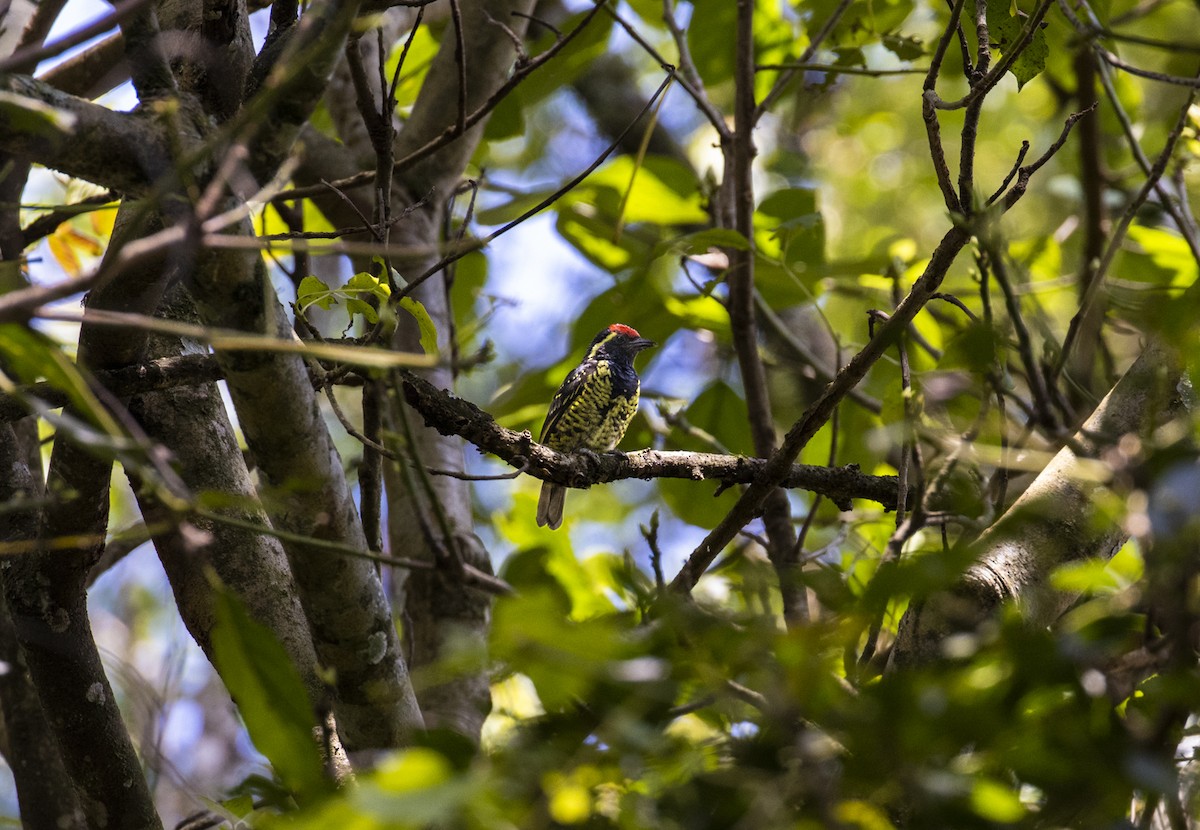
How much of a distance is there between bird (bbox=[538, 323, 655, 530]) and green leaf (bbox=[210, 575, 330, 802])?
340cm

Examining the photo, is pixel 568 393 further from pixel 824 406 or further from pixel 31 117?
pixel 31 117

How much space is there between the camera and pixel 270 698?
1.19m

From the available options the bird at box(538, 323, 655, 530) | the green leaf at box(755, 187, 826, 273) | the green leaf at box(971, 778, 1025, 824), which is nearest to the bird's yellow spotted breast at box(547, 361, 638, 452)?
the bird at box(538, 323, 655, 530)

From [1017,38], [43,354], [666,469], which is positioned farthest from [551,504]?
[43,354]

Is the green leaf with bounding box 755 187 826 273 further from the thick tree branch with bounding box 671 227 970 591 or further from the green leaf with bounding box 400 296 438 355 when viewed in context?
the green leaf with bounding box 400 296 438 355

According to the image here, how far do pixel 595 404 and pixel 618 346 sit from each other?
298mm

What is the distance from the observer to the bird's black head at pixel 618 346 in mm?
4699

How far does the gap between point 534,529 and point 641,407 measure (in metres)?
0.87

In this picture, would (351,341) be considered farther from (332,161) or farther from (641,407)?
(641,407)

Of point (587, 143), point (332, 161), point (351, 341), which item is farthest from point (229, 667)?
point (587, 143)

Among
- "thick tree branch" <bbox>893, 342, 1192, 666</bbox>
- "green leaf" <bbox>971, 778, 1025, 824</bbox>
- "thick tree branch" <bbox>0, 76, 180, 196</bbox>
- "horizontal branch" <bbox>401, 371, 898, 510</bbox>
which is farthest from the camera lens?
"horizontal branch" <bbox>401, 371, 898, 510</bbox>

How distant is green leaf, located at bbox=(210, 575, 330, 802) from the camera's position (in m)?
1.09

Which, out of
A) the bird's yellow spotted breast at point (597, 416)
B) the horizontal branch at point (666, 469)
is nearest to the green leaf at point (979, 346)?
the horizontal branch at point (666, 469)

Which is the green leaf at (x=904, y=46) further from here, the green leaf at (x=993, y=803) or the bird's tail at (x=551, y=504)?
the green leaf at (x=993, y=803)
